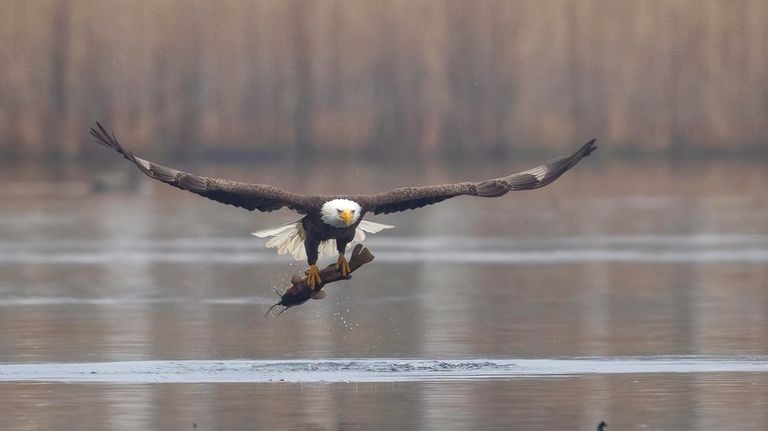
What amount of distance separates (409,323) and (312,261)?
274 centimetres

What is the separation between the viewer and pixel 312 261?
14.5 meters

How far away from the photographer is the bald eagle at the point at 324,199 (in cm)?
1426

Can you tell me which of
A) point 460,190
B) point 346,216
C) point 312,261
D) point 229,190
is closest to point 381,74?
point 460,190

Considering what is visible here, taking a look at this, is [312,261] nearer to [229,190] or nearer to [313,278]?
[313,278]

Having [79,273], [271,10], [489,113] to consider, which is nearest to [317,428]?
[79,273]

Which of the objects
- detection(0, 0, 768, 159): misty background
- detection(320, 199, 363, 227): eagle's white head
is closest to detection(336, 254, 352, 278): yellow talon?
detection(320, 199, 363, 227): eagle's white head

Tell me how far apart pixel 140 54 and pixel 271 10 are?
2.89m

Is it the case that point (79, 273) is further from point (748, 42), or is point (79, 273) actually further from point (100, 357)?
point (748, 42)

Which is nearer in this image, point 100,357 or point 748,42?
point 100,357

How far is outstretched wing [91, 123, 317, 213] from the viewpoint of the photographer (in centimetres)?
1430

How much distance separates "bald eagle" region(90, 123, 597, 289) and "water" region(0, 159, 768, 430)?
80 cm

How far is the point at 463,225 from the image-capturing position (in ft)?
98.4

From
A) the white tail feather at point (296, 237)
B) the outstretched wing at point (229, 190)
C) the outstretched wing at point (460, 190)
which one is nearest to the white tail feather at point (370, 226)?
the white tail feather at point (296, 237)

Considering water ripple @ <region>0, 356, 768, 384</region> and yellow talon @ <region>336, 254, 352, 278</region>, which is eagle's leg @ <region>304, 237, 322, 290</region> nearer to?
yellow talon @ <region>336, 254, 352, 278</region>
